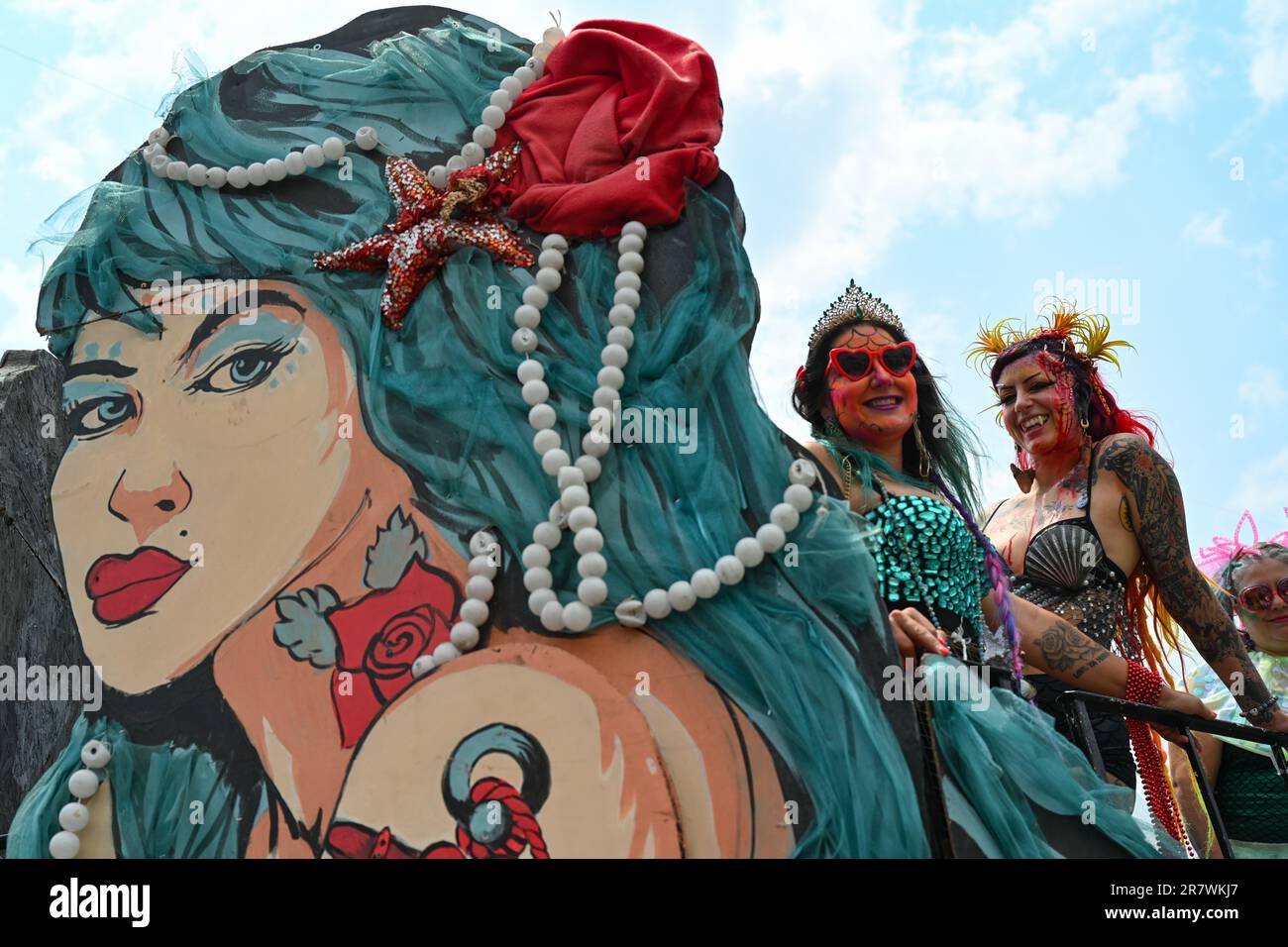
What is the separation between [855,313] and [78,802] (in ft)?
7.46

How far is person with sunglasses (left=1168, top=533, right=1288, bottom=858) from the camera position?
403cm

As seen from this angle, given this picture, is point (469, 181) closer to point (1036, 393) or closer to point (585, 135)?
point (585, 135)

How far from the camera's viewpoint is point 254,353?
9.73ft

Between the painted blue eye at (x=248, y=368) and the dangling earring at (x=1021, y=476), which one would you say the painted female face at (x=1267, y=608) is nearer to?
the dangling earring at (x=1021, y=476)

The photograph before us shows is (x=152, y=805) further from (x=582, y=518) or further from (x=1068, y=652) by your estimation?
(x=1068, y=652)

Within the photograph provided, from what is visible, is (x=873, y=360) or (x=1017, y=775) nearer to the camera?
(x=1017, y=775)

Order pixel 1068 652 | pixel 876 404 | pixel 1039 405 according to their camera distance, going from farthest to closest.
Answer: pixel 1039 405, pixel 1068 652, pixel 876 404

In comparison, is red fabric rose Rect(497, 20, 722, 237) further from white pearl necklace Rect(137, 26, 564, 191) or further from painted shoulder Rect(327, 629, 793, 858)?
painted shoulder Rect(327, 629, 793, 858)

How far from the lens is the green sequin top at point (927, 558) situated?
3021mm

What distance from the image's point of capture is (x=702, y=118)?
2.90m

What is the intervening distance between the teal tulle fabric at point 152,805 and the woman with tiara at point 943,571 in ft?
4.76

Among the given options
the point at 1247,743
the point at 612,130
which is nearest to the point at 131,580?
the point at 612,130
